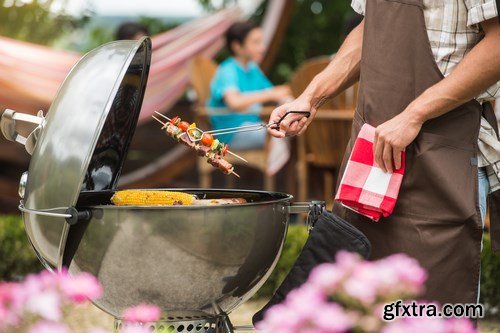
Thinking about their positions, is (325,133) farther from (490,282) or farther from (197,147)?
(197,147)

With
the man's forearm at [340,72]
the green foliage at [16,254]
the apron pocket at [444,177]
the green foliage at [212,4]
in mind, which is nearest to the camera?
the apron pocket at [444,177]

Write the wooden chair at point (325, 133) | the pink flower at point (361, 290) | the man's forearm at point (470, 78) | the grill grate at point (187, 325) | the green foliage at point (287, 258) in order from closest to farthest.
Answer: the pink flower at point (361, 290) → the man's forearm at point (470, 78) → the grill grate at point (187, 325) → the green foliage at point (287, 258) → the wooden chair at point (325, 133)

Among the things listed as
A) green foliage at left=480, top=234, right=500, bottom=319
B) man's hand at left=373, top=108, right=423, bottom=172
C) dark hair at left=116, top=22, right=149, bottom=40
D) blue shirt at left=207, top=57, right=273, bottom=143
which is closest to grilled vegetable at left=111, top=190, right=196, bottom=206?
man's hand at left=373, top=108, right=423, bottom=172

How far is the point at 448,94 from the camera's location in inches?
83.5

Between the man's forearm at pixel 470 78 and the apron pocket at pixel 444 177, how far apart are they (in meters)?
0.11

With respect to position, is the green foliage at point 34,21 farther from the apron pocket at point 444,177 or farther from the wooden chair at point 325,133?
the apron pocket at point 444,177

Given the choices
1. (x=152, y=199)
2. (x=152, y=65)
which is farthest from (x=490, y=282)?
(x=152, y=65)

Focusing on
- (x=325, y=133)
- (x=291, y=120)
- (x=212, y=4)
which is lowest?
(x=291, y=120)

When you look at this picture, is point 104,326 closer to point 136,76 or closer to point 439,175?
point 136,76

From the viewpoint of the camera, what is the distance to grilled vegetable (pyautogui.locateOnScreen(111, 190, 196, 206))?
2.45m

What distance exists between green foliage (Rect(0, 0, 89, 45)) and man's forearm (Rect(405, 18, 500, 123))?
232 inches

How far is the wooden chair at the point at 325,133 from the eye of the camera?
5184mm

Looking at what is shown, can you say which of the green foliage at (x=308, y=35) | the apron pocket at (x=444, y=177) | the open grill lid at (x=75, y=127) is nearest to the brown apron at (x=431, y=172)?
the apron pocket at (x=444, y=177)

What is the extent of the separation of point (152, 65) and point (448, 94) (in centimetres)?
450
